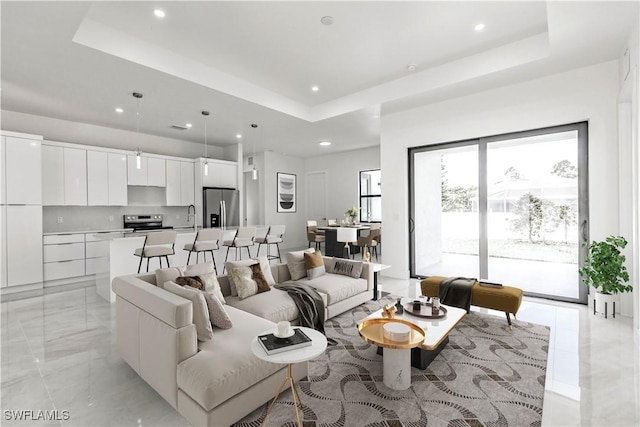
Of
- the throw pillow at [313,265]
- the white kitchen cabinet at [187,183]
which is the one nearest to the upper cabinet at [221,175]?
the white kitchen cabinet at [187,183]

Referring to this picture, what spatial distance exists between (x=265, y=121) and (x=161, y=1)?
3.16 m

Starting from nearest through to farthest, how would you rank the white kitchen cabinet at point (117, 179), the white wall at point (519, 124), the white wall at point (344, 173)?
the white wall at point (519, 124) → the white kitchen cabinet at point (117, 179) → the white wall at point (344, 173)

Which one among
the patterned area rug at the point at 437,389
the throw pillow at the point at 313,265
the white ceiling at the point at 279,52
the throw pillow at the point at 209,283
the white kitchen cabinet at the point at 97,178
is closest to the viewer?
the patterned area rug at the point at 437,389

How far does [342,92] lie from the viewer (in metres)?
5.48

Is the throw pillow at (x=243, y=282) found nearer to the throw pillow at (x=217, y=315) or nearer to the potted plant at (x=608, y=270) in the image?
the throw pillow at (x=217, y=315)

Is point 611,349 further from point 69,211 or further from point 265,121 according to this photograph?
point 69,211

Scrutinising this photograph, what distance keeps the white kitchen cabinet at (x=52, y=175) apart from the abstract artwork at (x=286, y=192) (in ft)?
17.3

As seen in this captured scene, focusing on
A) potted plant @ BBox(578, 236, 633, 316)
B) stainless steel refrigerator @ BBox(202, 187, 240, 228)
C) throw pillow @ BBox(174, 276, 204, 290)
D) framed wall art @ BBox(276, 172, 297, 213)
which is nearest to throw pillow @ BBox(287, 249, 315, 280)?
throw pillow @ BBox(174, 276, 204, 290)

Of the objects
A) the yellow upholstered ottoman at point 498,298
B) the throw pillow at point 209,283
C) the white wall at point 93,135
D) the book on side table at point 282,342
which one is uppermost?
the white wall at point 93,135

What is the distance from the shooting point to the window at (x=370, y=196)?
924 cm

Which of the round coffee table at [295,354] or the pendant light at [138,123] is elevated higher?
the pendant light at [138,123]

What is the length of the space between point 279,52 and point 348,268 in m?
3.02

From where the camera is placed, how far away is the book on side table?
70.7 inches

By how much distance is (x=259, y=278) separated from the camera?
11.4 feet
